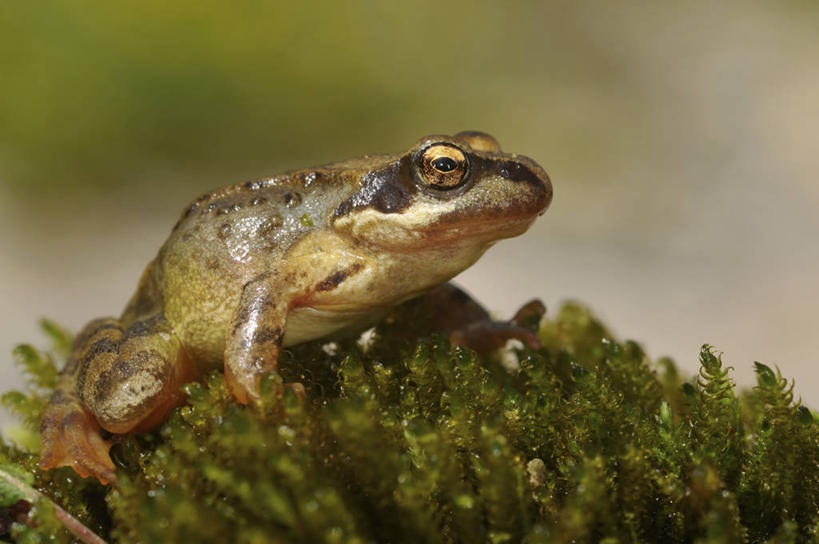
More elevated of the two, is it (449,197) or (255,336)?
(449,197)

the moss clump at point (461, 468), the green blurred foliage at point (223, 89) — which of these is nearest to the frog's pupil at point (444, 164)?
the moss clump at point (461, 468)

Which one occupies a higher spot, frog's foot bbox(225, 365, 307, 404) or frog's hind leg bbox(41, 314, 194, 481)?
frog's foot bbox(225, 365, 307, 404)

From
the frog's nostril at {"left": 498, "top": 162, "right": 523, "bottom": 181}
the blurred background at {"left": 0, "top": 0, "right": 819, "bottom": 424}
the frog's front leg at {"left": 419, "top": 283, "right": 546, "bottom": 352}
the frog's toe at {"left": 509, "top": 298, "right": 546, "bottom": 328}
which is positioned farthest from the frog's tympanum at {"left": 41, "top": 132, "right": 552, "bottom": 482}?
the blurred background at {"left": 0, "top": 0, "right": 819, "bottom": 424}

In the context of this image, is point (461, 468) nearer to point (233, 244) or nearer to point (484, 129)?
point (233, 244)

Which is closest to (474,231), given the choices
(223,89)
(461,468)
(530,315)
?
(530,315)

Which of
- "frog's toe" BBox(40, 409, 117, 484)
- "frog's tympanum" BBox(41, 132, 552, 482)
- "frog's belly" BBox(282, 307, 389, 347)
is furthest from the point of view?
"frog's belly" BBox(282, 307, 389, 347)

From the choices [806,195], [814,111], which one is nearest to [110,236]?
[806,195]

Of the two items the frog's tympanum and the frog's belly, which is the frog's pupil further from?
the frog's belly
